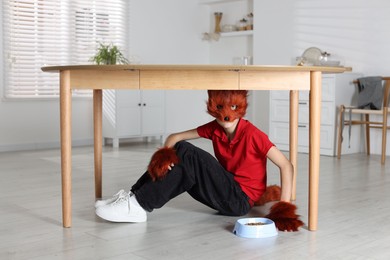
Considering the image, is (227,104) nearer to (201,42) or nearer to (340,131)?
(340,131)

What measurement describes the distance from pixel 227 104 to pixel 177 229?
55 cm

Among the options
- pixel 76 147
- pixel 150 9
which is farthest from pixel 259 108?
pixel 76 147

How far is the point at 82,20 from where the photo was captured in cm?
590

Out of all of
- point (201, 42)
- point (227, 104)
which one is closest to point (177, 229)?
point (227, 104)

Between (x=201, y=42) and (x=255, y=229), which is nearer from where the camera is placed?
(x=255, y=229)

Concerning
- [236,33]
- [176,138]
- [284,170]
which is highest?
[236,33]

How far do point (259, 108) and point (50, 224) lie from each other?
428 centimetres

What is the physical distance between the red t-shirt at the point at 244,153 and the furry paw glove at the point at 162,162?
0.94 ft

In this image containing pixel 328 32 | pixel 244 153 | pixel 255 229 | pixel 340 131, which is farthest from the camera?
pixel 328 32

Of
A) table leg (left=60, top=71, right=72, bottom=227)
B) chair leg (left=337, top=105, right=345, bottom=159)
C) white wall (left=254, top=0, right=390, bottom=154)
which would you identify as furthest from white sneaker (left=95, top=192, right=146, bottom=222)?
white wall (left=254, top=0, right=390, bottom=154)

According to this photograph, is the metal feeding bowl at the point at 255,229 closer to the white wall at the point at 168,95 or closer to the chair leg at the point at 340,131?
the chair leg at the point at 340,131

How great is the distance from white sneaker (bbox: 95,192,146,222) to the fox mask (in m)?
0.52

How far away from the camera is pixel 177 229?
2.30 metres

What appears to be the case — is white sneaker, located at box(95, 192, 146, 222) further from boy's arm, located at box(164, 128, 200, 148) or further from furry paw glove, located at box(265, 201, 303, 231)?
furry paw glove, located at box(265, 201, 303, 231)
